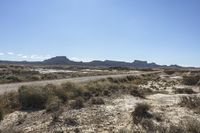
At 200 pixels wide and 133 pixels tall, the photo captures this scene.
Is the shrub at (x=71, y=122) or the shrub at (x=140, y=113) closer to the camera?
the shrub at (x=71, y=122)

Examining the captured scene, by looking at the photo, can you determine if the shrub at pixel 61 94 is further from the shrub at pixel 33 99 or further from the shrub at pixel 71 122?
the shrub at pixel 71 122

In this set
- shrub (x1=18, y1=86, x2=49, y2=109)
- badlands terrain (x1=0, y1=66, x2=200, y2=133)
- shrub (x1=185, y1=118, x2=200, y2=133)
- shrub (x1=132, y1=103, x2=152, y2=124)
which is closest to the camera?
shrub (x1=185, y1=118, x2=200, y2=133)

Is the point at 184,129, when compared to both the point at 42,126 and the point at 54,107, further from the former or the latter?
the point at 54,107

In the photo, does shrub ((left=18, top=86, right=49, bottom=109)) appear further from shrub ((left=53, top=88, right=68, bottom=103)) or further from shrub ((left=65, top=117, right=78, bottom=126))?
shrub ((left=65, top=117, right=78, bottom=126))

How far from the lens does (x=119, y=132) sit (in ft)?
42.3

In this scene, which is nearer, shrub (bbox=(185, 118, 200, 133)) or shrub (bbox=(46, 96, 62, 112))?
shrub (bbox=(185, 118, 200, 133))

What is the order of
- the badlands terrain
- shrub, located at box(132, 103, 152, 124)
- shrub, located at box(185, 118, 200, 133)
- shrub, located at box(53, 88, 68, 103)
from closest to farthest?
shrub, located at box(185, 118, 200, 133), the badlands terrain, shrub, located at box(132, 103, 152, 124), shrub, located at box(53, 88, 68, 103)

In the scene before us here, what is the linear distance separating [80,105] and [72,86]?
811 centimetres

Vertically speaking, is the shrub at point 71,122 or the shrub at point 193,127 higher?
the shrub at point 193,127

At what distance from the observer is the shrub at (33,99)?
20.5 m

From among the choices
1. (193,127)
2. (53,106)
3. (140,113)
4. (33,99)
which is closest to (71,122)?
(53,106)

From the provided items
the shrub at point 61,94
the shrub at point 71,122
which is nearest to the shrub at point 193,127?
the shrub at point 71,122

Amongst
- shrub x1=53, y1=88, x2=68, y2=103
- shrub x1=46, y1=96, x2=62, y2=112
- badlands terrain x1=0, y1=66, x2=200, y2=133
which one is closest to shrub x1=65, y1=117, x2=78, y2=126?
badlands terrain x1=0, y1=66, x2=200, y2=133

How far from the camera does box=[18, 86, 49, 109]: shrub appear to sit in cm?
2055
